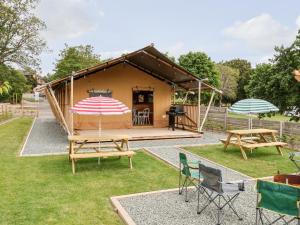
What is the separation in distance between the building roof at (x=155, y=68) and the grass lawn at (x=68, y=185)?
4653mm

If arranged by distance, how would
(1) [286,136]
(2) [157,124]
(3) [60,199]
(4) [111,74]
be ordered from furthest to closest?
(2) [157,124] < (4) [111,74] < (1) [286,136] < (3) [60,199]

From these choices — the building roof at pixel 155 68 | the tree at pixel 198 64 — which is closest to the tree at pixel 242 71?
the tree at pixel 198 64

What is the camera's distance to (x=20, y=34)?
1121 inches

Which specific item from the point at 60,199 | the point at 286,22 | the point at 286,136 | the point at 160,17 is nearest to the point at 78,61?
the point at 160,17

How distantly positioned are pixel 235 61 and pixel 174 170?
52090mm

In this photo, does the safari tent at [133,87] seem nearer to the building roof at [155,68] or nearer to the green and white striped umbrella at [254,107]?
the building roof at [155,68]

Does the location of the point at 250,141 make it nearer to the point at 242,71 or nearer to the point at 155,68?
the point at 155,68

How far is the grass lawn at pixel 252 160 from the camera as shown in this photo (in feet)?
25.9

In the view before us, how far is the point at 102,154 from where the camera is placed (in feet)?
25.7

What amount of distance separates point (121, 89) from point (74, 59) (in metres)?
26.2

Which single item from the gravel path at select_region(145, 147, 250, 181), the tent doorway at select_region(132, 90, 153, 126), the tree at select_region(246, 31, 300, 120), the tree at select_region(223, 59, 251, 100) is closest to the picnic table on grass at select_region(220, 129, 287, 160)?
the gravel path at select_region(145, 147, 250, 181)

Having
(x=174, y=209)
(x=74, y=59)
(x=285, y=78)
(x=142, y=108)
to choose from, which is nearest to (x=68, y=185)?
(x=174, y=209)

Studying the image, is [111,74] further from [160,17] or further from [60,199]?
[60,199]

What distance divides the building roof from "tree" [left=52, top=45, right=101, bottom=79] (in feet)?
78.3
